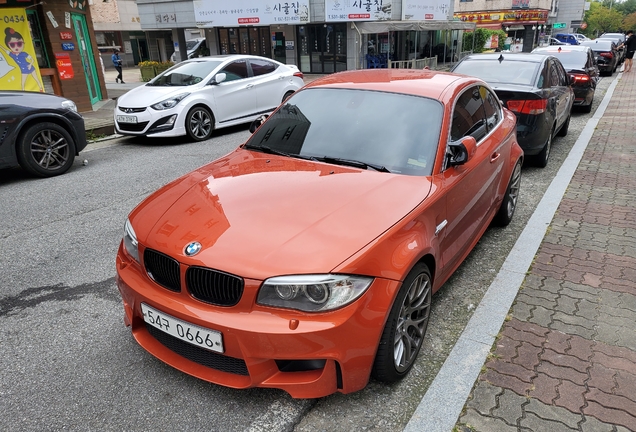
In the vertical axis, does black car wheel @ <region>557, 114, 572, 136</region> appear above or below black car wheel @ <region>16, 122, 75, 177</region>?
below

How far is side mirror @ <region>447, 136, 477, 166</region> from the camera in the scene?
10.7ft

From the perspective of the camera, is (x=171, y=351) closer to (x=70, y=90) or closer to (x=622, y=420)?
(x=622, y=420)

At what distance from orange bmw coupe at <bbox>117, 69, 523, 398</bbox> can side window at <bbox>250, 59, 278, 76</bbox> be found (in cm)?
749

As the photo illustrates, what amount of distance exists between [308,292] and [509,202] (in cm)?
346

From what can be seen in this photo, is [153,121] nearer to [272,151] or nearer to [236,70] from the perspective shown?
[236,70]

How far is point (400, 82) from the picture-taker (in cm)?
389

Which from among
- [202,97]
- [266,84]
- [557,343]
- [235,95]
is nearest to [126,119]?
[202,97]

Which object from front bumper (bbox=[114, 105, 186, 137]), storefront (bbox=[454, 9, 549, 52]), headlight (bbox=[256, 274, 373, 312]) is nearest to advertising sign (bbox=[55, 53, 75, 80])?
front bumper (bbox=[114, 105, 186, 137])

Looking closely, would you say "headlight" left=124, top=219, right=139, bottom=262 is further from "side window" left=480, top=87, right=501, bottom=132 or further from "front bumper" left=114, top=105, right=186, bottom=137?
"front bumper" left=114, top=105, right=186, bottom=137

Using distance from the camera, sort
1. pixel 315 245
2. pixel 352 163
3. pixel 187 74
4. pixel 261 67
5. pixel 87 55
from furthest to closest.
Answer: pixel 87 55 → pixel 261 67 → pixel 187 74 → pixel 352 163 → pixel 315 245

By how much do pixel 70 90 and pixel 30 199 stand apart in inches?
300

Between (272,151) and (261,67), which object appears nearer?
(272,151)

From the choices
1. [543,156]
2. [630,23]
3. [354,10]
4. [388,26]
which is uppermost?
[354,10]

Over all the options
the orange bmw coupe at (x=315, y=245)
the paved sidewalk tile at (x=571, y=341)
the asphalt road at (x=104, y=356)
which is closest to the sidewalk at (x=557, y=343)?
the paved sidewalk tile at (x=571, y=341)
